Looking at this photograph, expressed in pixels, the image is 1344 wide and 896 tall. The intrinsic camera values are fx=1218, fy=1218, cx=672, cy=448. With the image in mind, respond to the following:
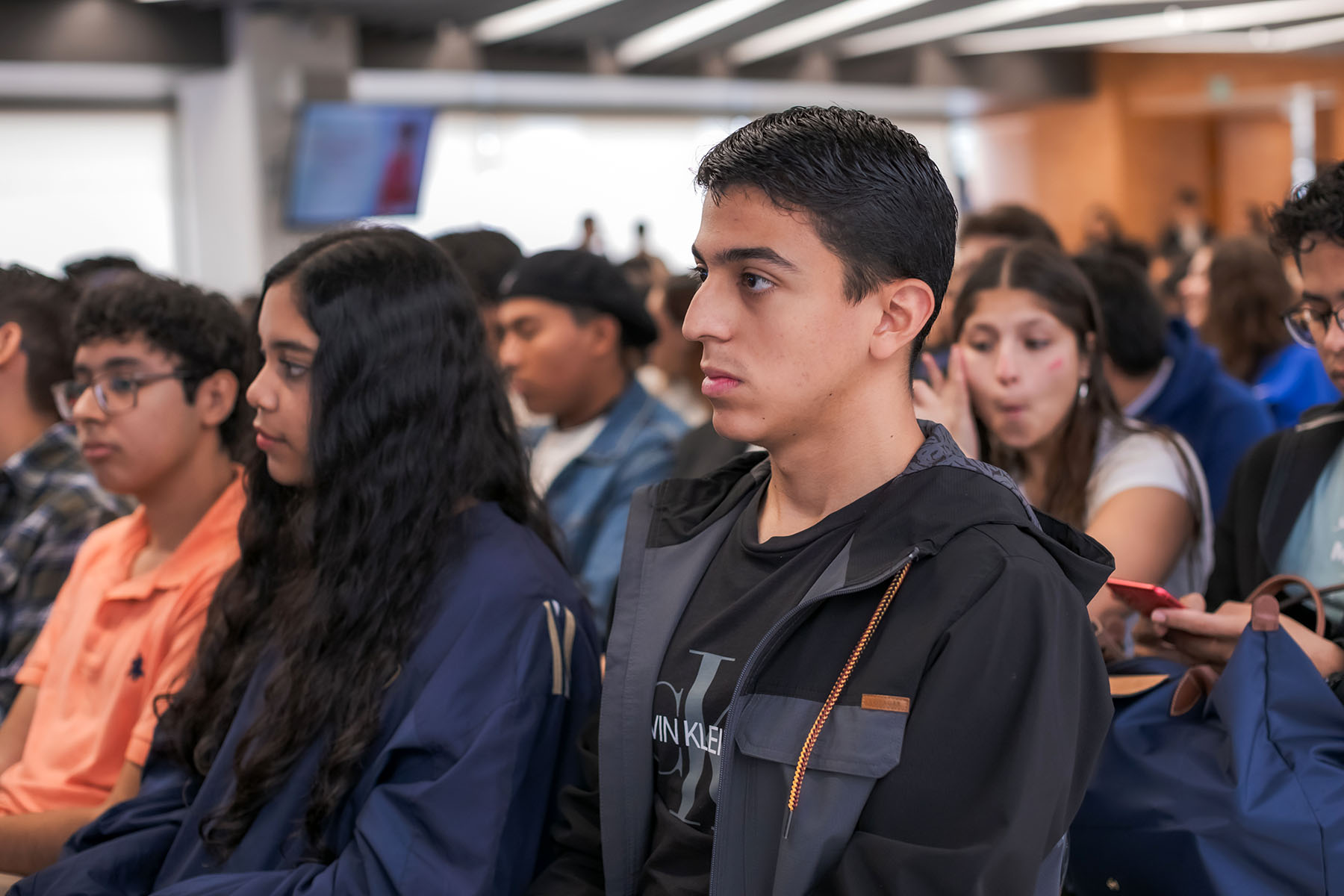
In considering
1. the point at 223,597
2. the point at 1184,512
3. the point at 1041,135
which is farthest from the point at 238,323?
the point at 1041,135

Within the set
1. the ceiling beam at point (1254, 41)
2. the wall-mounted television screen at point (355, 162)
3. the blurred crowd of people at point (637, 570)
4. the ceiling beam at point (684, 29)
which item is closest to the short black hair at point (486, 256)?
the blurred crowd of people at point (637, 570)

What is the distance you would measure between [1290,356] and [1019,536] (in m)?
3.51

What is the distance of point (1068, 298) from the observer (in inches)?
97.4

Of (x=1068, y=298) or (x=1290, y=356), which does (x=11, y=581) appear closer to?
(x=1068, y=298)

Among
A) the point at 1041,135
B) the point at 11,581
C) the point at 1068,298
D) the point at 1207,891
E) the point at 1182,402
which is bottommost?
the point at 1207,891

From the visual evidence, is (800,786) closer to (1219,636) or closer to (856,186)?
(856,186)

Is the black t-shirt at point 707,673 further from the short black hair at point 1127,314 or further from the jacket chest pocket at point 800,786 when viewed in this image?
the short black hair at point 1127,314

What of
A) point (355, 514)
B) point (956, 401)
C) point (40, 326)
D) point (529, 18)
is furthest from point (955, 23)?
point (355, 514)

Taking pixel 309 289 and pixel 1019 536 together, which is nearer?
pixel 1019 536

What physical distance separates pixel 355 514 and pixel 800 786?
0.86m

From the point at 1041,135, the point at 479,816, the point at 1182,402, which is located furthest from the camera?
the point at 1041,135

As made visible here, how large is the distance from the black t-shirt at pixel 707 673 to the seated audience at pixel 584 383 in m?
1.67

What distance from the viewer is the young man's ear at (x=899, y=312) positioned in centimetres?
134

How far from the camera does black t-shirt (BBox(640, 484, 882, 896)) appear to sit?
1371 millimetres
